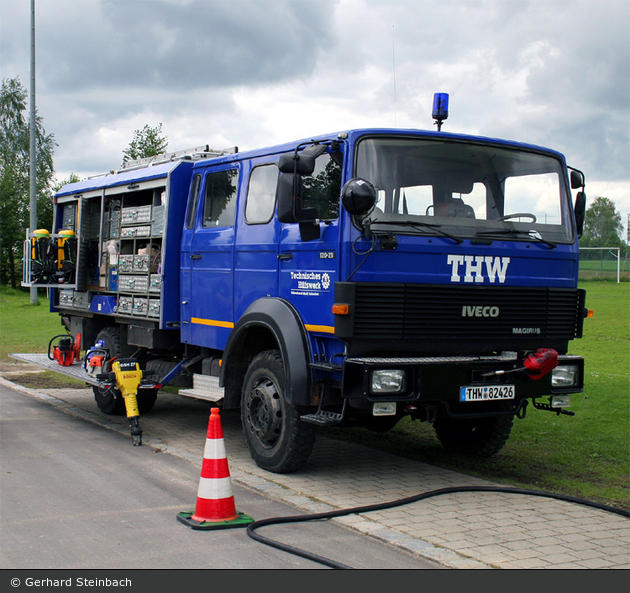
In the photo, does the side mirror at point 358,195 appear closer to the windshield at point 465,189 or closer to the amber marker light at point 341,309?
the windshield at point 465,189

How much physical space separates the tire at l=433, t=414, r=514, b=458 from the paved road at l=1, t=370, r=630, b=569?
2.28ft

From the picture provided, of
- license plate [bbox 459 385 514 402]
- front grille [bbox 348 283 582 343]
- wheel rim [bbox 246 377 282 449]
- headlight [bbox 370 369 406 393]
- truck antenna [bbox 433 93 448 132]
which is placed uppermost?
truck antenna [bbox 433 93 448 132]

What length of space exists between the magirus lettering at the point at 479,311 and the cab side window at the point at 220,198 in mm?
2770

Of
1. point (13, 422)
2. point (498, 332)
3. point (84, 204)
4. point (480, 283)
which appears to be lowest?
point (13, 422)

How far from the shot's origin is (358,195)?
5844 mm

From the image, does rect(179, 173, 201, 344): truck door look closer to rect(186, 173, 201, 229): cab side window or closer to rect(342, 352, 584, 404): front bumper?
rect(186, 173, 201, 229): cab side window

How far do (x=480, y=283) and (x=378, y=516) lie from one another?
2.13 m

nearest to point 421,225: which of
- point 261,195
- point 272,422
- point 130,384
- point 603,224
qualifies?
point 261,195

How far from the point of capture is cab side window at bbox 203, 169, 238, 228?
26.3 feet

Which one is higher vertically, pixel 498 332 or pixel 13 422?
pixel 498 332

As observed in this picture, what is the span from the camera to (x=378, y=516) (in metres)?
5.68

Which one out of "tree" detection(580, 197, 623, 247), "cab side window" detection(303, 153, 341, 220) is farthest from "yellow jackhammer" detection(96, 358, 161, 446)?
"tree" detection(580, 197, 623, 247)

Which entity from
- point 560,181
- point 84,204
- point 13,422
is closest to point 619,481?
point 560,181

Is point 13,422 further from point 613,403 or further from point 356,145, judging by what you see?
point 613,403
